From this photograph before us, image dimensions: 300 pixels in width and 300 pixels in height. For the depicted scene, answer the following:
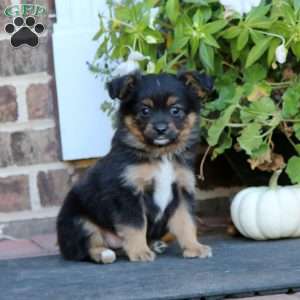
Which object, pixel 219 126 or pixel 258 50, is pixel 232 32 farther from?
pixel 219 126

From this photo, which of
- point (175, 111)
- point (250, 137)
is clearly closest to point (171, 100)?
point (175, 111)

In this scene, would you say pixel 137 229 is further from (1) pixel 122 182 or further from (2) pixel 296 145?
(2) pixel 296 145

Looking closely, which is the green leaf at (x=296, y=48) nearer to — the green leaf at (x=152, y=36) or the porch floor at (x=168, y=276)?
the green leaf at (x=152, y=36)

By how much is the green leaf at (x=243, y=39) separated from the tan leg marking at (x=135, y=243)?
98cm

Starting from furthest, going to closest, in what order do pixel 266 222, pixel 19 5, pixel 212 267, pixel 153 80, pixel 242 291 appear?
1. pixel 19 5
2. pixel 266 222
3. pixel 153 80
4. pixel 212 267
5. pixel 242 291

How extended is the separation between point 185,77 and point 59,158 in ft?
3.95

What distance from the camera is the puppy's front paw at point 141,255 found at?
12.9 ft

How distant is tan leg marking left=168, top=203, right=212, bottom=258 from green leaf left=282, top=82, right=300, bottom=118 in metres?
0.67

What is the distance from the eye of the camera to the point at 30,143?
494cm

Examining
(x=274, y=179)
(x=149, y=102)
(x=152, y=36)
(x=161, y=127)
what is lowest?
(x=274, y=179)

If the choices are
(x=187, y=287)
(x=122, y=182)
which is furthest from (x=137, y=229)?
(x=187, y=287)

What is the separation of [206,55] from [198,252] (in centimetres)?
95

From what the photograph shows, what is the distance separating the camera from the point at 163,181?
4027 millimetres

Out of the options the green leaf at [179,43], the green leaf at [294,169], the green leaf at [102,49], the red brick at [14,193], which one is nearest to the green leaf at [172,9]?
the green leaf at [179,43]
